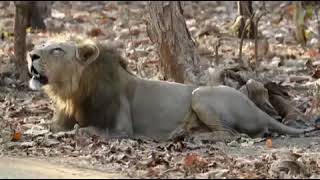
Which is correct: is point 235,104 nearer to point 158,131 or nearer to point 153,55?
point 158,131

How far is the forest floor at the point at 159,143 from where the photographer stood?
597cm

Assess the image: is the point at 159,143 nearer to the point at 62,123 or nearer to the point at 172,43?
the point at 62,123

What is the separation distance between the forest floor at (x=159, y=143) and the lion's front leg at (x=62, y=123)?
0.12 meters

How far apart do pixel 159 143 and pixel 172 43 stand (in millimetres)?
2378

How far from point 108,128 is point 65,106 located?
0.47m

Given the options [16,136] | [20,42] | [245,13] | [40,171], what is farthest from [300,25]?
→ [40,171]

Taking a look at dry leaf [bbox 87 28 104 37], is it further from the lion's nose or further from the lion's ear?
the lion's nose

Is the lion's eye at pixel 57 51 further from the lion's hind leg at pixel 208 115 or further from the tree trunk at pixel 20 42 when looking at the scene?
the tree trunk at pixel 20 42

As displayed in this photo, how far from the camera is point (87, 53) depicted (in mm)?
7934

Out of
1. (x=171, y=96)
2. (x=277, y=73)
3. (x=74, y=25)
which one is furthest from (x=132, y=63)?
(x=74, y=25)

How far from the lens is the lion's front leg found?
7.91 meters

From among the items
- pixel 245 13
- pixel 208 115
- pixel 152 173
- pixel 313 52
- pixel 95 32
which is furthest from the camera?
pixel 95 32

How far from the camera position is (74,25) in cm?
1666

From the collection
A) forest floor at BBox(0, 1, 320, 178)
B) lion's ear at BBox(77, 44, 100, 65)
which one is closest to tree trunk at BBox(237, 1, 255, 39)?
forest floor at BBox(0, 1, 320, 178)
